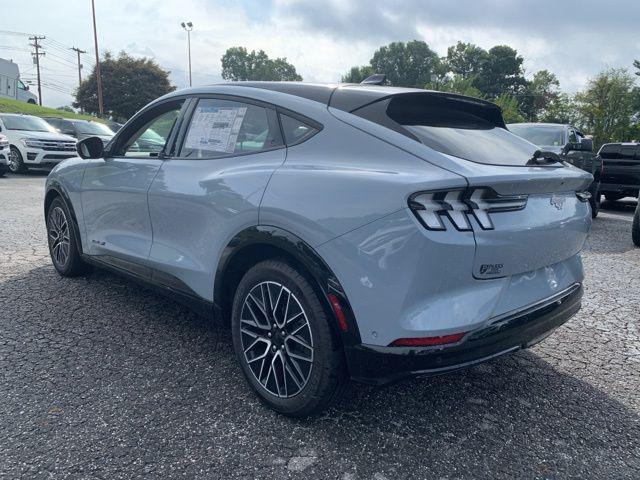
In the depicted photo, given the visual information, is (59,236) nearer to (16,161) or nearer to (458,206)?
(458,206)

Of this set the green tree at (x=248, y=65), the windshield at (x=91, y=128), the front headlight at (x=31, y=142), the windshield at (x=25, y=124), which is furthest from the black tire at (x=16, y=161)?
the green tree at (x=248, y=65)

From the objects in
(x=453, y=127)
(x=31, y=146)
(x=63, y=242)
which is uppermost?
(x=453, y=127)

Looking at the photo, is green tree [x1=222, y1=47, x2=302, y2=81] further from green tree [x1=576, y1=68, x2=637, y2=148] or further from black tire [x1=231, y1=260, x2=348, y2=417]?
black tire [x1=231, y1=260, x2=348, y2=417]

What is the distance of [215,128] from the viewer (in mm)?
3031

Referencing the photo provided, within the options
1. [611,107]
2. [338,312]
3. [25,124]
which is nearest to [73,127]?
[25,124]

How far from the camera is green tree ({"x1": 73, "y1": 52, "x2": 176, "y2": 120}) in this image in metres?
49.8

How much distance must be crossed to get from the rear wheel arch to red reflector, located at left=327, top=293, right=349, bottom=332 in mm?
10

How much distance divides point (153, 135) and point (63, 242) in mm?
1619

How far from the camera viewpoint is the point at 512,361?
10.5ft

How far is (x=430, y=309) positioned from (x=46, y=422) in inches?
74.0

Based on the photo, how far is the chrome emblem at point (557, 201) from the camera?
96.8 inches

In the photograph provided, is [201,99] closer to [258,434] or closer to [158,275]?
[158,275]

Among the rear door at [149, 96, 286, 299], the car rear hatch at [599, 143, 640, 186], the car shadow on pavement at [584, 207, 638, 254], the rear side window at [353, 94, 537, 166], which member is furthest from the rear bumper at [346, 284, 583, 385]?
the car rear hatch at [599, 143, 640, 186]

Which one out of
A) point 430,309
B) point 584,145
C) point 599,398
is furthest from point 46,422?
point 584,145
